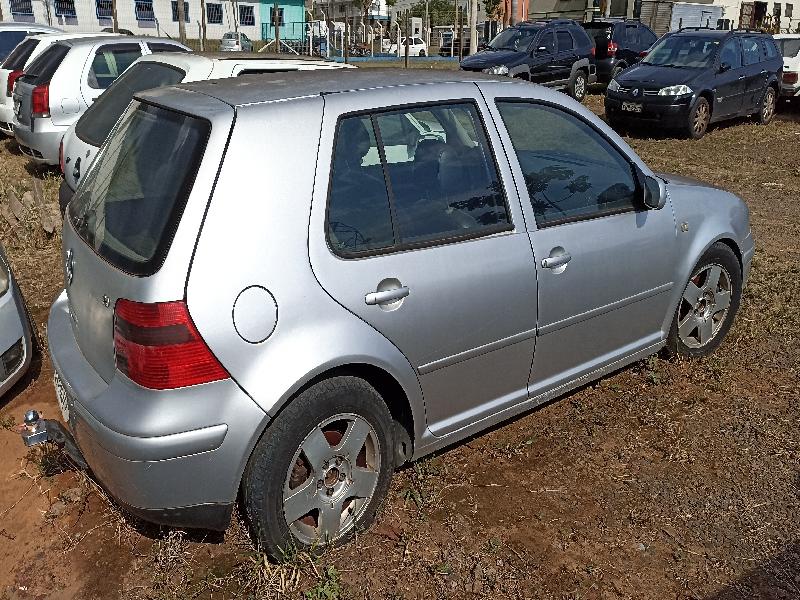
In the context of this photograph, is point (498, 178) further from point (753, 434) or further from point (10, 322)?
point (10, 322)

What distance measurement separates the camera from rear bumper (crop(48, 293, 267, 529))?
231 centimetres

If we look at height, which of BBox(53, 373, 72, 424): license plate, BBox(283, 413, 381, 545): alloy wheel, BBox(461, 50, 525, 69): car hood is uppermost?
BBox(461, 50, 525, 69): car hood

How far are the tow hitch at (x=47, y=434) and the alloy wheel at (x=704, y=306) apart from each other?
3.26 meters

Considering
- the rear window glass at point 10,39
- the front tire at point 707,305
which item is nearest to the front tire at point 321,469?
the front tire at point 707,305

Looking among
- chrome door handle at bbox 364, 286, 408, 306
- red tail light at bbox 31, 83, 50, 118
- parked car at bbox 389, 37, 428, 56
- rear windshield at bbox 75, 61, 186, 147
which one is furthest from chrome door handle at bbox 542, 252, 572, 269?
parked car at bbox 389, 37, 428, 56

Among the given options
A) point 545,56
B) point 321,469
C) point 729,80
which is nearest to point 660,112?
point 729,80

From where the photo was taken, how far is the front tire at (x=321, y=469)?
251cm

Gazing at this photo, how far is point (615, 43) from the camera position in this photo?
1903 cm

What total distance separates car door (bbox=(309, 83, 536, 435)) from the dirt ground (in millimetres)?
434

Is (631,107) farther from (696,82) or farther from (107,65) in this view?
(107,65)

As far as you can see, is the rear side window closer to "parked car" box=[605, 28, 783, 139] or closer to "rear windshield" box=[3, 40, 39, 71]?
"rear windshield" box=[3, 40, 39, 71]

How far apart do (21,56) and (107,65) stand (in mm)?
2795

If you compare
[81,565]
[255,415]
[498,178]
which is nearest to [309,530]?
[255,415]

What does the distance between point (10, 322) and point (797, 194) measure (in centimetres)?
894
